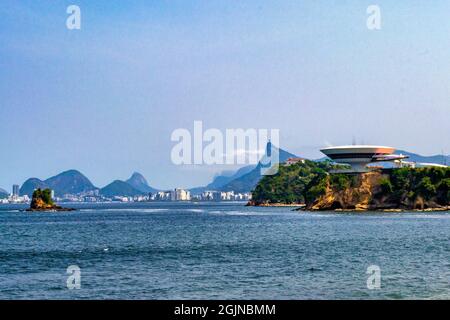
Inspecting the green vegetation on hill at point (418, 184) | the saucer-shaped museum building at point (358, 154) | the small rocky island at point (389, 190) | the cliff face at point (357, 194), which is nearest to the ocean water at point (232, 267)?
the green vegetation on hill at point (418, 184)

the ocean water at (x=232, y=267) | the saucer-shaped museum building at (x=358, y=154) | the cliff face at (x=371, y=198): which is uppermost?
the saucer-shaped museum building at (x=358, y=154)

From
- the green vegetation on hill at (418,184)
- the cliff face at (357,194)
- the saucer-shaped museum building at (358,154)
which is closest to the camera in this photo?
the green vegetation on hill at (418,184)

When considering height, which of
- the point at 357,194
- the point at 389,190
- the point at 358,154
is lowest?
the point at 357,194

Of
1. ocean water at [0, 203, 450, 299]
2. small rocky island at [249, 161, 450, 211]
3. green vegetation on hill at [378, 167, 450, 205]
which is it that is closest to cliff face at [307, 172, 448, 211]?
small rocky island at [249, 161, 450, 211]

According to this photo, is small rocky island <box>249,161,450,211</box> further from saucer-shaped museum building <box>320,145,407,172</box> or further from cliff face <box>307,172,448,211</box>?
saucer-shaped museum building <box>320,145,407,172</box>

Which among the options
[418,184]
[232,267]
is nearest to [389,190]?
[418,184]

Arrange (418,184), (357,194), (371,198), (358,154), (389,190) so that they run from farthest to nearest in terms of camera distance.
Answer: (358,154)
(357,194)
(371,198)
(389,190)
(418,184)

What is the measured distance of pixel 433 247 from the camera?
55.2 m

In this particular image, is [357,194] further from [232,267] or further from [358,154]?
[232,267]

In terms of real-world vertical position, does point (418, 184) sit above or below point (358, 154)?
below

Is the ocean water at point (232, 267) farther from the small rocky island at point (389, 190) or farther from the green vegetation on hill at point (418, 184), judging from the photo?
the small rocky island at point (389, 190)
